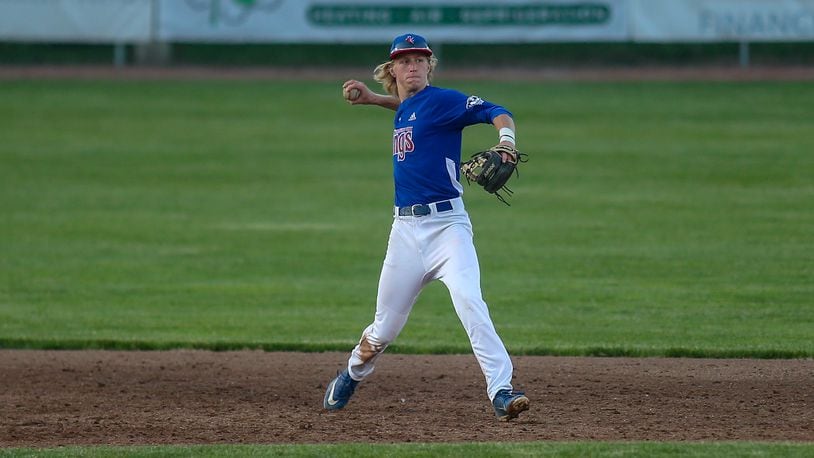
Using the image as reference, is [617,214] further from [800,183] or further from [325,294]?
[325,294]

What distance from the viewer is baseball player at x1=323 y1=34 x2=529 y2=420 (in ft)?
21.0

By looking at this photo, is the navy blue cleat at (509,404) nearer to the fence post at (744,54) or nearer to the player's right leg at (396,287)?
the player's right leg at (396,287)

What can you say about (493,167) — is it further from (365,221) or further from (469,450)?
(365,221)

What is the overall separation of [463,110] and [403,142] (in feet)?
1.34

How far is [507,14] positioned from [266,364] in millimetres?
15691

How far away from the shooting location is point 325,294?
447 inches

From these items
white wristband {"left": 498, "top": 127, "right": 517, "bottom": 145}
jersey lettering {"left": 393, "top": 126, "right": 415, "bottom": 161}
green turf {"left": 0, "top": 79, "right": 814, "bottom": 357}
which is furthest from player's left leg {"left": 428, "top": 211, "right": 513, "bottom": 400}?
green turf {"left": 0, "top": 79, "right": 814, "bottom": 357}

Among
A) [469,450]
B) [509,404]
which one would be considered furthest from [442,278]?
[469,450]

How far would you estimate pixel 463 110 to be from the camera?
6586 millimetres

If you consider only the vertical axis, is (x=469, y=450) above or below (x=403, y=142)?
below

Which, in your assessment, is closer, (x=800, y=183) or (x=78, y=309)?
(x=78, y=309)

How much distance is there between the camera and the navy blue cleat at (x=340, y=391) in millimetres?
7191

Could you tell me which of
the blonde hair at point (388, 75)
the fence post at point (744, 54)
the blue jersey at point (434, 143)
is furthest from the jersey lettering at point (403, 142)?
the fence post at point (744, 54)

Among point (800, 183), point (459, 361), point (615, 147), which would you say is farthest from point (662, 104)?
point (459, 361)
